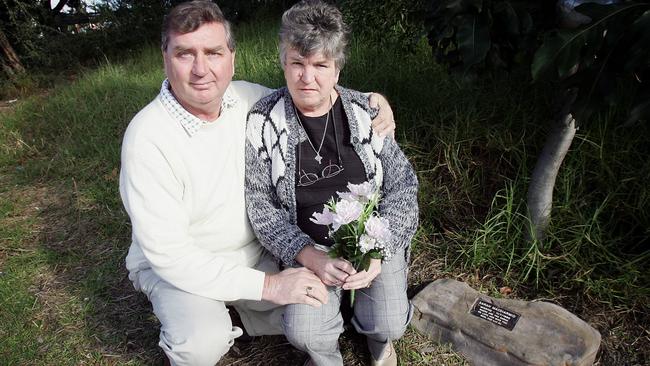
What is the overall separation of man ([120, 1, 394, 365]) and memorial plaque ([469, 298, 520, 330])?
2.98 feet

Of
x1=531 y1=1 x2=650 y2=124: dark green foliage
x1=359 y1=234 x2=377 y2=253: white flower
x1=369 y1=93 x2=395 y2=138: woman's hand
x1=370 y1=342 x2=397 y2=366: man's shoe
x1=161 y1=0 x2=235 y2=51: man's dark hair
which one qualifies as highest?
x1=161 y1=0 x2=235 y2=51: man's dark hair

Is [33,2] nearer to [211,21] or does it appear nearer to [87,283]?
[87,283]

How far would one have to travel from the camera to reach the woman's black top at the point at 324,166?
2.34 metres

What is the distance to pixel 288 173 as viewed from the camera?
89.7 inches

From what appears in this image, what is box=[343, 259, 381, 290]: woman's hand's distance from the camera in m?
2.09

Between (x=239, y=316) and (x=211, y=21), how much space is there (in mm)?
1602

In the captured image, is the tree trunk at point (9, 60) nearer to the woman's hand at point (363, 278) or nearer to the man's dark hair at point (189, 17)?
the man's dark hair at point (189, 17)

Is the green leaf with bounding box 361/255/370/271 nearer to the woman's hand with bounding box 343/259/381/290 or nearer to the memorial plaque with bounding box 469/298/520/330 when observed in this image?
the woman's hand with bounding box 343/259/381/290

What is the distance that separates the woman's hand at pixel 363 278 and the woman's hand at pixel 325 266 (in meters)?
0.02

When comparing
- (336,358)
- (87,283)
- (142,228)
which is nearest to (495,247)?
(336,358)

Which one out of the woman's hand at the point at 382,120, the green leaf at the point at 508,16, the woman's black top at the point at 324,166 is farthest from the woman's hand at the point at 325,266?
the green leaf at the point at 508,16

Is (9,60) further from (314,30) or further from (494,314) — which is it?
(494,314)

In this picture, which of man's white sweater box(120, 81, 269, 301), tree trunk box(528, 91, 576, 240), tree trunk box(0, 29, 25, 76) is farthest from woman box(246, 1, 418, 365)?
tree trunk box(0, 29, 25, 76)

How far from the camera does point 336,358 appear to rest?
7.44ft
